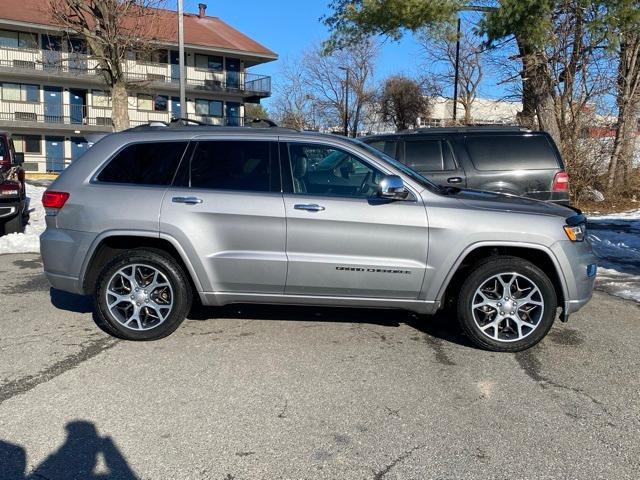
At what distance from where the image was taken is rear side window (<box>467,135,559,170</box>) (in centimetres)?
854

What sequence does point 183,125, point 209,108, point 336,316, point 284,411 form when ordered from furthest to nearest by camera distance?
point 209,108 → point 336,316 → point 183,125 → point 284,411

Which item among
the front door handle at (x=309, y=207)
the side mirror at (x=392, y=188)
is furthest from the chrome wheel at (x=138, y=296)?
the side mirror at (x=392, y=188)

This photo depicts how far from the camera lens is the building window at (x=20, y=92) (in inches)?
1523

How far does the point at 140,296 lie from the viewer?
203 inches

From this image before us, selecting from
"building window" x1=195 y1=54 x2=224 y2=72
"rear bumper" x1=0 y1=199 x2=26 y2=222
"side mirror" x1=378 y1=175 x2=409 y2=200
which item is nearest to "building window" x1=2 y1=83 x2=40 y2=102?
"building window" x1=195 y1=54 x2=224 y2=72

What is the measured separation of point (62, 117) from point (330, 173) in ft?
131

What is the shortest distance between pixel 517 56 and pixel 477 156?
8.46 meters

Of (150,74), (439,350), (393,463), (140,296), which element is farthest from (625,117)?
(150,74)

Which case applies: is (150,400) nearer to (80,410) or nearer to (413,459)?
(80,410)

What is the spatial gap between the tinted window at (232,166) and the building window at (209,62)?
134 ft

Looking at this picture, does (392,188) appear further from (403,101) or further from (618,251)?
(403,101)

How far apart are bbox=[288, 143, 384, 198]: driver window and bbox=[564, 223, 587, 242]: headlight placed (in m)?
1.60

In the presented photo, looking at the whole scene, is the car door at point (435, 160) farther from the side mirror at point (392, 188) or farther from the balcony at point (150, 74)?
the balcony at point (150, 74)

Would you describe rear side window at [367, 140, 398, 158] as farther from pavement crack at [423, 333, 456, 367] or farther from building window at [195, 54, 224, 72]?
building window at [195, 54, 224, 72]
